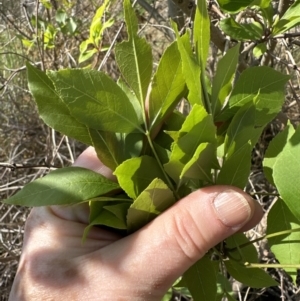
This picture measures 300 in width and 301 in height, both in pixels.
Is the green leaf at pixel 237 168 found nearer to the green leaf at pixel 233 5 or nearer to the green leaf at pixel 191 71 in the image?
the green leaf at pixel 191 71

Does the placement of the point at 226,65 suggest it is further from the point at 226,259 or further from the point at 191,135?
the point at 226,259

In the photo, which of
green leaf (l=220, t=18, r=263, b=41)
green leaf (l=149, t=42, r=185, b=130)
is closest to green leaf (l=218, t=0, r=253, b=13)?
green leaf (l=220, t=18, r=263, b=41)

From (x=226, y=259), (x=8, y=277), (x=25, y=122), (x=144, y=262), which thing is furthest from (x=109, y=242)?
(x=25, y=122)

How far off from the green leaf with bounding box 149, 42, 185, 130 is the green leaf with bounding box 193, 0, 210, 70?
0.12 feet

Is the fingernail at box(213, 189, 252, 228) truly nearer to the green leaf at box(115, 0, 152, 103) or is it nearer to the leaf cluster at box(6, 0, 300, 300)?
the leaf cluster at box(6, 0, 300, 300)

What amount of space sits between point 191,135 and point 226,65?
0.43ft

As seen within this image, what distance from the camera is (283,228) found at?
2.07 ft

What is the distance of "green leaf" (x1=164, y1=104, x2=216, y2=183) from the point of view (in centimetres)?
50

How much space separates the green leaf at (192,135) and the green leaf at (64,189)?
12cm

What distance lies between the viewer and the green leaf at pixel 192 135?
502 mm

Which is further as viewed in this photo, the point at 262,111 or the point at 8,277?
the point at 8,277

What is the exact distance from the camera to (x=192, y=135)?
0.52 meters

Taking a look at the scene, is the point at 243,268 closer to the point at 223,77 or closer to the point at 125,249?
the point at 125,249

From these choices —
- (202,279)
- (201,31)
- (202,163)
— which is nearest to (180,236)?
(202,279)
